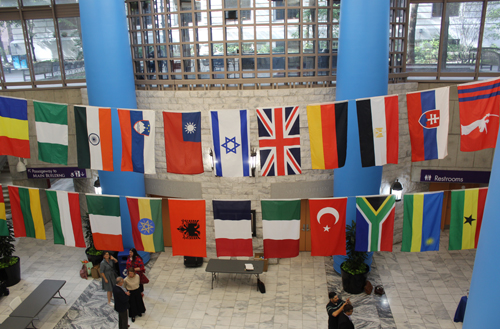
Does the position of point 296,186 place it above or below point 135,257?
above

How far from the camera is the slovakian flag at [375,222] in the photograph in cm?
791

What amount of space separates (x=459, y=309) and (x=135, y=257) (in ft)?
27.0

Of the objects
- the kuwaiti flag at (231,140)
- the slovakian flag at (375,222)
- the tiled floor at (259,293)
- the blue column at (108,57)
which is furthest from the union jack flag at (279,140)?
the blue column at (108,57)

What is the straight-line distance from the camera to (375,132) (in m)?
7.23

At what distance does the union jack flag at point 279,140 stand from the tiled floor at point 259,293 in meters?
4.11

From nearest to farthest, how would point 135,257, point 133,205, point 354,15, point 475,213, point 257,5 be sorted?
1. point 475,213
2. point 133,205
3. point 354,15
4. point 135,257
5. point 257,5

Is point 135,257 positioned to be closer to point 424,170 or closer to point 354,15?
point 354,15

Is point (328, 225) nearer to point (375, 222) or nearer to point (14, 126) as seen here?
point (375, 222)

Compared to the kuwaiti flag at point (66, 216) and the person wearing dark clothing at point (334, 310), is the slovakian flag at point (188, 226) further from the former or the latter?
the person wearing dark clothing at point (334, 310)

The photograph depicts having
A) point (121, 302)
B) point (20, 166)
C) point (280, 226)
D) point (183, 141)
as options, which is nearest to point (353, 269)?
point (280, 226)

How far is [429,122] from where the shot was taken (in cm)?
704

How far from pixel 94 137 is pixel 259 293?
20.0ft

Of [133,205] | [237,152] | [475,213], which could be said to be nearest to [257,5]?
[237,152]

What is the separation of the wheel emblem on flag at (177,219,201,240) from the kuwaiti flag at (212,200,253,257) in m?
0.45
